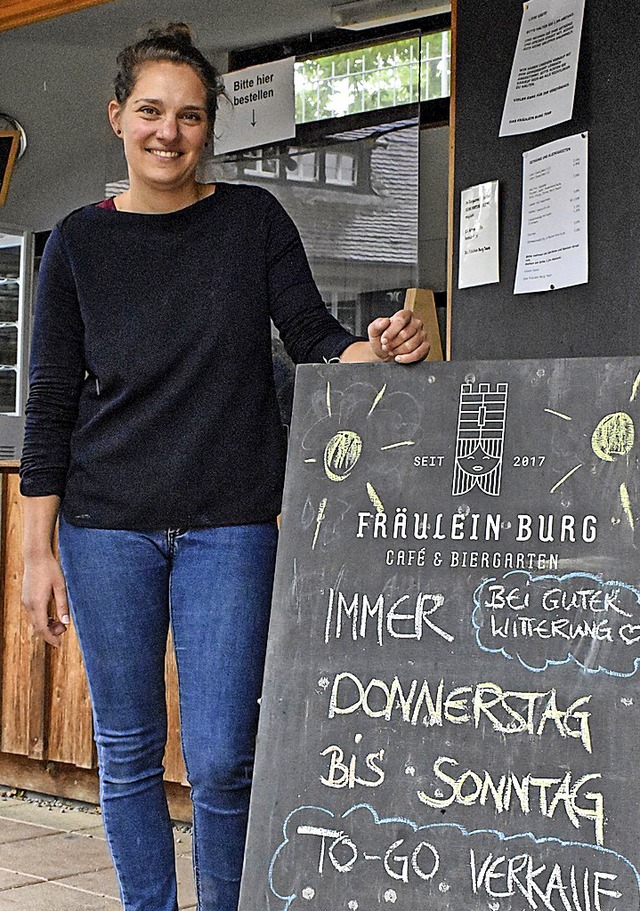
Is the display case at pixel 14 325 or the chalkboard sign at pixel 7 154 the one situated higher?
the chalkboard sign at pixel 7 154

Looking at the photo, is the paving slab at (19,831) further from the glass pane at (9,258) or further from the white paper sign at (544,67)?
the glass pane at (9,258)

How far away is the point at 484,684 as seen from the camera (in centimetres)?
192

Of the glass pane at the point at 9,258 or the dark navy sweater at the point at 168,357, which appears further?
the glass pane at the point at 9,258

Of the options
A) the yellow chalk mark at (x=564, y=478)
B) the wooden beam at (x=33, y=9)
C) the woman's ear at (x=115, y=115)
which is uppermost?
the wooden beam at (x=33, y=9)

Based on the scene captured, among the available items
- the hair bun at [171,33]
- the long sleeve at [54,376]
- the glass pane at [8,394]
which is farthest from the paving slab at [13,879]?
the glass pane at [8,394]

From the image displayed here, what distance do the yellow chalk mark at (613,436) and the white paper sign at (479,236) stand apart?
124cm

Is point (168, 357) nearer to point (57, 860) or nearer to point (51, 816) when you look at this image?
point (57, 860)

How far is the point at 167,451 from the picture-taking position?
2.18 metres

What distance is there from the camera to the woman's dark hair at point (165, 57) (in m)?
2.21

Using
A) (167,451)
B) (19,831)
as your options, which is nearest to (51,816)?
(19,831)

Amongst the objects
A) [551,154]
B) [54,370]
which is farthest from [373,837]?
[551,154]

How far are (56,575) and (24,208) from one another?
135 inches

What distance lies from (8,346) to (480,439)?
395cm

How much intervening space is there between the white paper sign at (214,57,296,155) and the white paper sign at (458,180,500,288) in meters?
1.06
